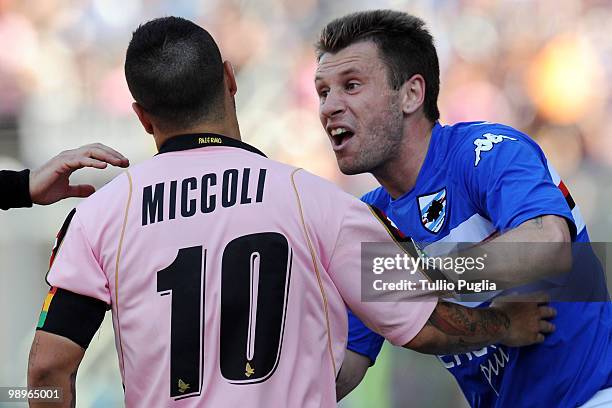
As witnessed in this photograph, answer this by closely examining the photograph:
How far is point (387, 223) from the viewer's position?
7.20 feet

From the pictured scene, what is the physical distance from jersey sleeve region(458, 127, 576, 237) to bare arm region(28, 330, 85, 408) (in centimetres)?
117

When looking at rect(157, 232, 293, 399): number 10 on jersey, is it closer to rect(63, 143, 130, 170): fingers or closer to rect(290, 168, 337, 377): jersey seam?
rect(290, 168, 337, 377): jersey seam

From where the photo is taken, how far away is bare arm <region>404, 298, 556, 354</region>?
2.18m

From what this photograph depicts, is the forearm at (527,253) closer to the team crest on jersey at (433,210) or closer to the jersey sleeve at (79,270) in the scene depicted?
the team crest on jersey at (433,210)

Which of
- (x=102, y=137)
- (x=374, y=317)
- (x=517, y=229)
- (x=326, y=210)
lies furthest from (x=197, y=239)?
(x=102, y=137)

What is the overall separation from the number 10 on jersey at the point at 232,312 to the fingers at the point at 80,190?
679 millimetres

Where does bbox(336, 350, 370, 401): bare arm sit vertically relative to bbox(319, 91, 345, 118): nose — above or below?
below

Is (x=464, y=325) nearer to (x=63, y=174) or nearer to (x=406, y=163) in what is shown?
(x=406, y=163)

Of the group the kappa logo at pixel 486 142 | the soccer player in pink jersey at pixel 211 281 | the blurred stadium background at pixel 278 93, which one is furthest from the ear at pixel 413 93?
the blurred stadium background at pixel 278 93

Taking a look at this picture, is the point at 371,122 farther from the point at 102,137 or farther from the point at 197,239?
the point at 102,137

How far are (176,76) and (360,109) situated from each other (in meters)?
1.02

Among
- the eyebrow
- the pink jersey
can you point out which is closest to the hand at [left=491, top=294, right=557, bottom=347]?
the pink jersey

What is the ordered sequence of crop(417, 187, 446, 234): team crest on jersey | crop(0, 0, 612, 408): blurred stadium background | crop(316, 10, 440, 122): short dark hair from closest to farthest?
crop(417, 187, 446, 234): team crest on jersey < crop(316, 10, 440, 122): short dark hair < crop(0, 0, 612, 408): blurred stadium background

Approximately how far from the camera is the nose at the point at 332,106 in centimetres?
304
